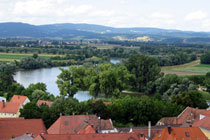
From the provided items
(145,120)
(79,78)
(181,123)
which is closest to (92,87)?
(79,78)

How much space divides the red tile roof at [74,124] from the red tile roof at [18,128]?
1112 mm

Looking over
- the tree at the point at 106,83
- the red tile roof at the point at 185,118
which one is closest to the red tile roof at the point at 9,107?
the tree at the point at 106,83

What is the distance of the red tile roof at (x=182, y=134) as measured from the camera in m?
27.8

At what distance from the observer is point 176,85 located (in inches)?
2403

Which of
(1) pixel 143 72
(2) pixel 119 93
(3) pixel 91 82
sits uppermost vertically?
(3) pixel 91 82

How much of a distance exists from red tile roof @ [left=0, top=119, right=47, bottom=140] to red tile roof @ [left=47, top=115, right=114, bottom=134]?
3.65 ft

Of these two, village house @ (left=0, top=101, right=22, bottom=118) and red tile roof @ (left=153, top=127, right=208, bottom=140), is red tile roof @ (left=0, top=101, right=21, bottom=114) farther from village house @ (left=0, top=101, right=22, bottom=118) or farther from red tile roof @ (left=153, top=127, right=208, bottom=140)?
red tile roof @ (left=153, top=127, right=208, bottom=140)

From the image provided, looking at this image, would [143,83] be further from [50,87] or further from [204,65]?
[204,65]

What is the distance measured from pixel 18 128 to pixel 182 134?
14247mm

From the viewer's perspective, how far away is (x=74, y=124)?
31.8 metres

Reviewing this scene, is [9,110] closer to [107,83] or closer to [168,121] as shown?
[168,121]

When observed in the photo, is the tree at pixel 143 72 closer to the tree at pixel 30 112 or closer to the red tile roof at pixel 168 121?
A: the red tile roof at pixel 168 121

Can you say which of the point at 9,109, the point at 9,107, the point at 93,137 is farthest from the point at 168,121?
the point at 9,107

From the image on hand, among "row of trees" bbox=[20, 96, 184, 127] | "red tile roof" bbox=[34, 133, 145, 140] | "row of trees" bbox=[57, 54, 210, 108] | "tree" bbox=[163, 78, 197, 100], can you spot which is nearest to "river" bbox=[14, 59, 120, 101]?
"row of trees" bbox=[57, 54, 210, 108]
